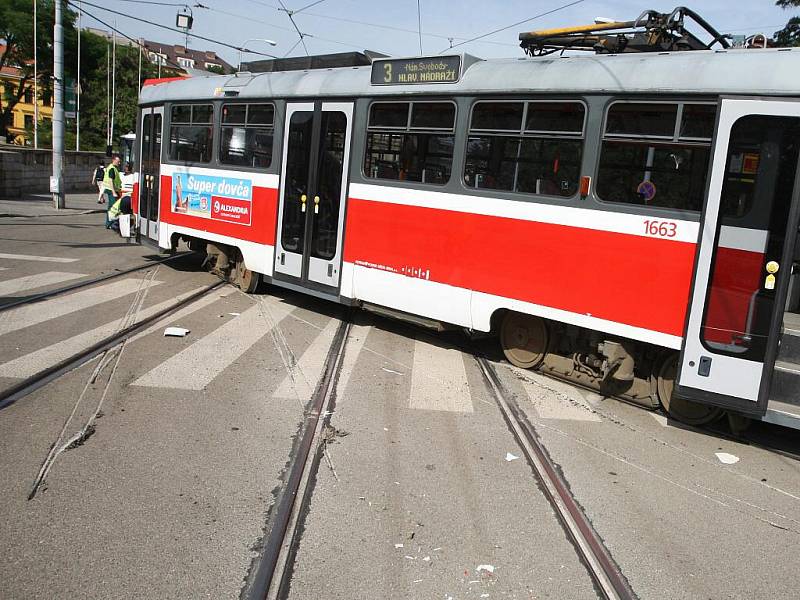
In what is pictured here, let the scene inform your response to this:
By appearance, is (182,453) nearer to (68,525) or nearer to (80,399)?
(68,525)

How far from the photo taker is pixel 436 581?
11.6ft

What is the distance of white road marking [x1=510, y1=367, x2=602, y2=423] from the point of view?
6207mm

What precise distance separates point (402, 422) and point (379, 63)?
4.48 m

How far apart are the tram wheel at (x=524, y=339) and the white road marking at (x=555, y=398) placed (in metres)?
0.14

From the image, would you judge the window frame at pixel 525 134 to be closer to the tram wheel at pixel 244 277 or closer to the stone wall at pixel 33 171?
the tram wheel at pixel 244 277

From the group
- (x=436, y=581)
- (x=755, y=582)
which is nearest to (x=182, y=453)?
(x=436, y=581)

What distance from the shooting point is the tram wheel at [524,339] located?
726 cm

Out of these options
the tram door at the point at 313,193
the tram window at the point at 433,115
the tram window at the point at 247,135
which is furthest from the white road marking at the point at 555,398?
the tram window at the point at 247,135

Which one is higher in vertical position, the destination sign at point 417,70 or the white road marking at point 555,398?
the destination sign at point 417,70

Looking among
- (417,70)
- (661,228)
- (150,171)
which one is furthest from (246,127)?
(661,228)

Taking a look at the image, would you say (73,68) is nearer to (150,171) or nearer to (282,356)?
(150,171)

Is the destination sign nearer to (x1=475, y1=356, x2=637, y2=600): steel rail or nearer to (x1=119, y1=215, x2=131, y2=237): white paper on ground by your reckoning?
(x1=475, y1=356, x2=637, y2=600): steel rail

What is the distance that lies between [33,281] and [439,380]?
6.73 m

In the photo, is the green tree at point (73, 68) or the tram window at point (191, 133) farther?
the green tree at point (73, 68)
